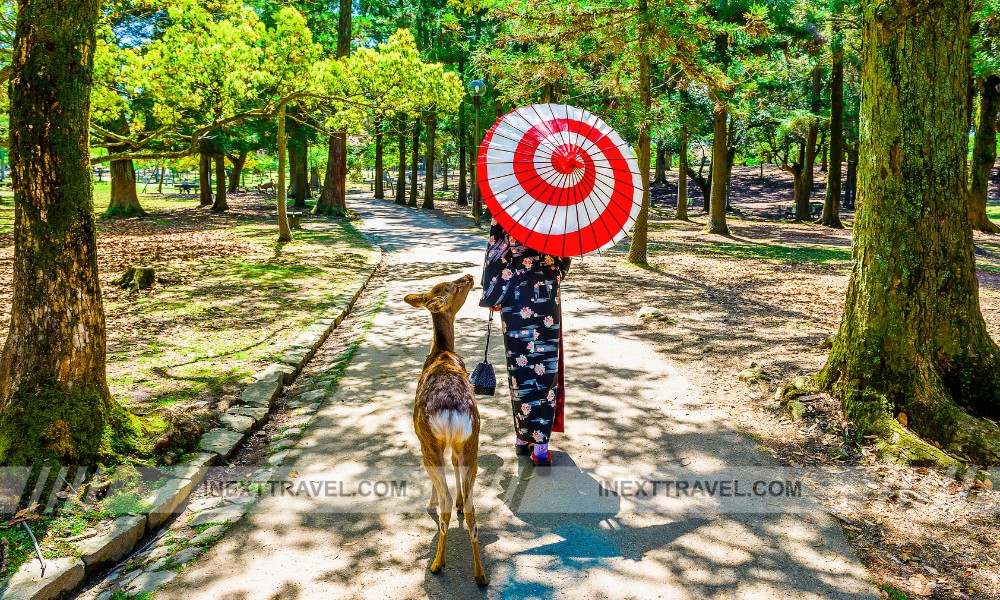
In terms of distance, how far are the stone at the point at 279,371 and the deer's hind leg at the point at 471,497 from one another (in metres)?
3.41

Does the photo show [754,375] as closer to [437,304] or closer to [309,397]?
[437,304]

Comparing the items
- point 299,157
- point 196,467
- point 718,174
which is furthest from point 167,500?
point 299,157

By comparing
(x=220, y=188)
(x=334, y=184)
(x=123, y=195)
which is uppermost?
(x=334, y=184)

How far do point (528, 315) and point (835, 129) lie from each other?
21.2 meters

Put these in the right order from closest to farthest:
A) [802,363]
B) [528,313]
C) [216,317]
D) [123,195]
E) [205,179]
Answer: [528,313]
[802,363]
[216,317]
[123,195]
[205,179]

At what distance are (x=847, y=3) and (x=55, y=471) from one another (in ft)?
63.8

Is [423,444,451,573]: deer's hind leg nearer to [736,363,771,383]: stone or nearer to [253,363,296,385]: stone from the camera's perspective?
[253,363,296,385]: stone

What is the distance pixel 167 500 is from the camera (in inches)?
147

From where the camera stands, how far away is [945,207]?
14.5ft

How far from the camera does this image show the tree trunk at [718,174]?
18250 millimetres

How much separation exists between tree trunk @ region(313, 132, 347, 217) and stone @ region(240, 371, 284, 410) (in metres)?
19.9

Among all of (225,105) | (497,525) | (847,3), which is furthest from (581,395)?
(847,3)

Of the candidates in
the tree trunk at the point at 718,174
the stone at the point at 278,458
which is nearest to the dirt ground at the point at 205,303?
the stone at the point at 278,458

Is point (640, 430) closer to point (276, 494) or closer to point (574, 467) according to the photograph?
point (574, 467)
